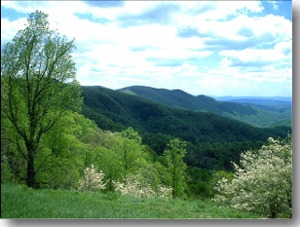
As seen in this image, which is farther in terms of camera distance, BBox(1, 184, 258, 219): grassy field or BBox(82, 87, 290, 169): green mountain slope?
BBox(82, 87, 290, 169): green mountain slope

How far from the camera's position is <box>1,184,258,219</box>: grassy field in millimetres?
8891

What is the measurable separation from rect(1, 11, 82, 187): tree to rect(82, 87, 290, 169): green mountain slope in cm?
5979

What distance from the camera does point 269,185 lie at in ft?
33.2

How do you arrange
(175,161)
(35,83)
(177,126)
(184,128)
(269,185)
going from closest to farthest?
(269,185) < (35,83) < (175,161) < (184,128) < (177,126)

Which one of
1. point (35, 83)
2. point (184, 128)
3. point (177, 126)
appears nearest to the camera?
point (35, 83)

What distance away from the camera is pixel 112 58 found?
12164 mm

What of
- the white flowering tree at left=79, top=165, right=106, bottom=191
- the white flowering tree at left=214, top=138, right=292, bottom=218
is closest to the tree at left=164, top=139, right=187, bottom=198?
the white flowering tree at left=79, top=165, right=106, bottom=191

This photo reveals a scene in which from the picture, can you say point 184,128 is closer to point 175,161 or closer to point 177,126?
point 177,126

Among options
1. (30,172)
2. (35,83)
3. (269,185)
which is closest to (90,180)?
(30,172)

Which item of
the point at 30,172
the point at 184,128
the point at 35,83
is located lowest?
the point at 30,172

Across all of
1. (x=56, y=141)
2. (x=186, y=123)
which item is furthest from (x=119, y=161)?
(x=186, y=123)

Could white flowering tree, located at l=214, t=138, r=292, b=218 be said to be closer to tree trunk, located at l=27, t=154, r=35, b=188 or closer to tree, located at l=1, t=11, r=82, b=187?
tree, located at l=1, t=11, r=82, b=187

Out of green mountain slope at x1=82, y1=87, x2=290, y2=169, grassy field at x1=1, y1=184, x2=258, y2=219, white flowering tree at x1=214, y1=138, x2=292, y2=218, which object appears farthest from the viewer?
green mountain slope at x1=82, y1=87, x2=290, y2=169

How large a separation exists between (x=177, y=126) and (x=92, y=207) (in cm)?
10021
